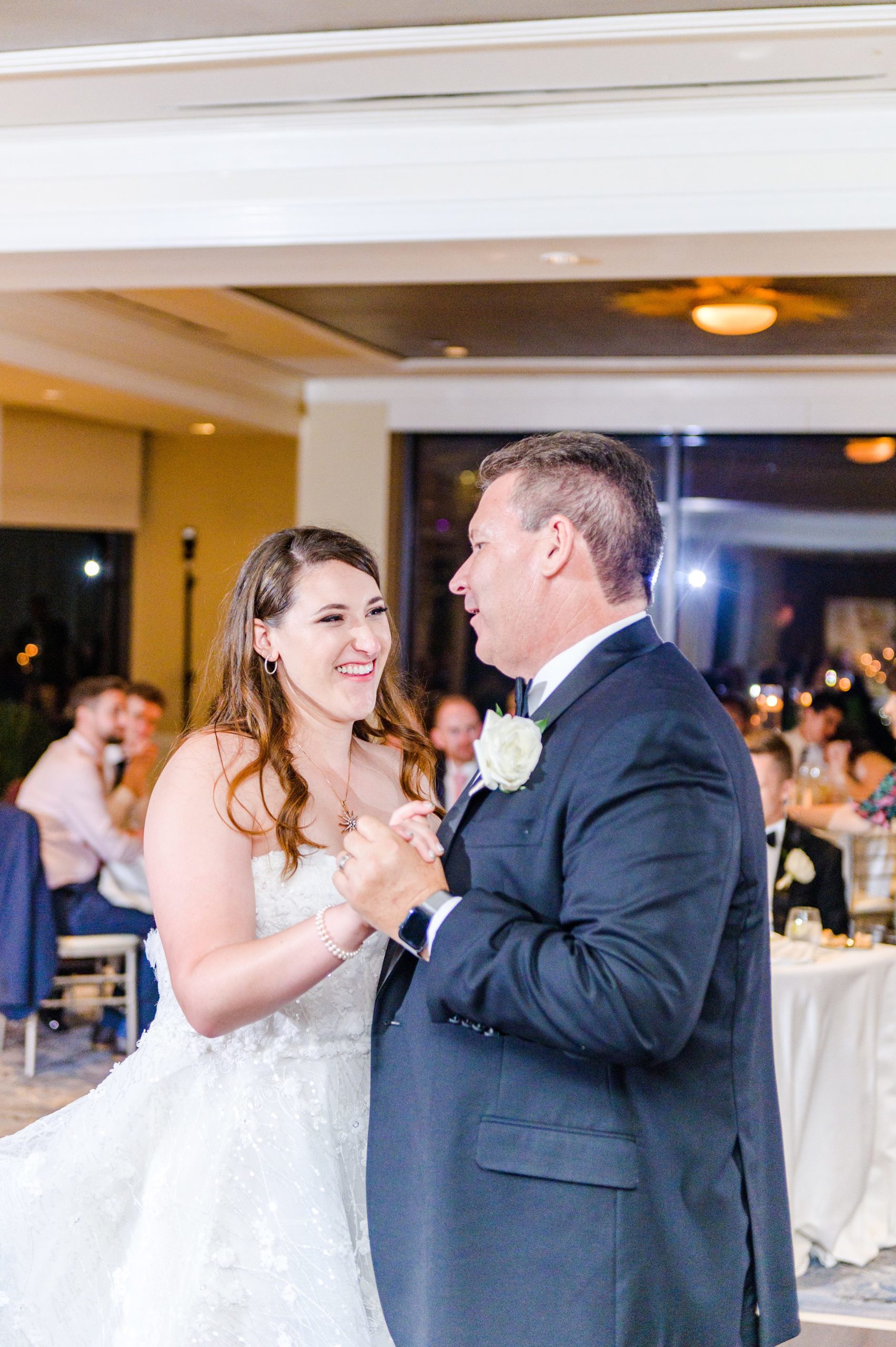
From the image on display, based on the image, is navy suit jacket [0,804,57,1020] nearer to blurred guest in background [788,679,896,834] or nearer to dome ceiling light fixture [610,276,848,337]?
blurred guest in background [788,679,896,834]

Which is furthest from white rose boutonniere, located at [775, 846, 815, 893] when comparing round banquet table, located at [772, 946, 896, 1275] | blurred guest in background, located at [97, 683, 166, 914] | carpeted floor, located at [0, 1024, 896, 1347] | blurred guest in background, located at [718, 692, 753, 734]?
blurred guest in background, located at [97, 683, 166, 914]

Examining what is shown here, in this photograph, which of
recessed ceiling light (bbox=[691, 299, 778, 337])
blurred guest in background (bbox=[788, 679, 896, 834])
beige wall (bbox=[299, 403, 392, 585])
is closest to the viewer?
blurred guest in background (bbox=[788, 679, 896, 834])

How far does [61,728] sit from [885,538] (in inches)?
209

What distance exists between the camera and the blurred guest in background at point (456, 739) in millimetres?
6316

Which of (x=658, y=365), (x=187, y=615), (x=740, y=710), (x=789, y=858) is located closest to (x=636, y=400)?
(x=658, y=365)

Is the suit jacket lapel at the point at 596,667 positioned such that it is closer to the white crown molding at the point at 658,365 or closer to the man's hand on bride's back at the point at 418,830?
the man's hand on bride's back at the point at 418,830

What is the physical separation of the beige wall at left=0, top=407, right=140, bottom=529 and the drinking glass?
19.0 feet

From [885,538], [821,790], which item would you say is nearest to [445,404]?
[885,538]

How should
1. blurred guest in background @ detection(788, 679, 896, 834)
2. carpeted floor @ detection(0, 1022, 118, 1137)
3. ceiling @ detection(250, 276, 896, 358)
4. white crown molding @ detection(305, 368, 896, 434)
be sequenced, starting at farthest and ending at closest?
white crown molding @ detection(305, 368, 896, 434) < ceiling @ detection(250, 276, 896, 358) < carpeted floor @ detection(0, 1022, 118, 1137) < blurred guest in background @ detection(788, 679, 896, 834)

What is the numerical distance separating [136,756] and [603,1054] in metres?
5.71

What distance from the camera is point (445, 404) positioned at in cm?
851

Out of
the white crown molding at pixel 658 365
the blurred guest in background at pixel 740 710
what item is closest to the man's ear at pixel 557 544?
the blurred guest in background at pixel 740 710

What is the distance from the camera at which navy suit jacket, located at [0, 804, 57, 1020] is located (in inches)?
206

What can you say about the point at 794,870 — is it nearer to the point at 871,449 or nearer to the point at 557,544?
the point at 557,544
